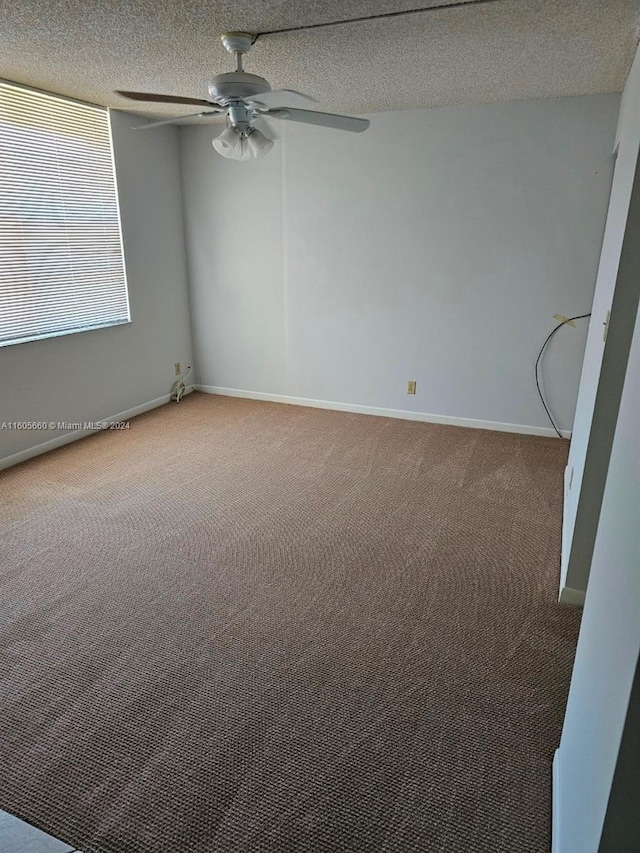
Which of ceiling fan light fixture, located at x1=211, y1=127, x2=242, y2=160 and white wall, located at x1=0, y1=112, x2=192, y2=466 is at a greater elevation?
ceiling fan light fixture, located at x1=211, y1=127, x2=242, y2=160

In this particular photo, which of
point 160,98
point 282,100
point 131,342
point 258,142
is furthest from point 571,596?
point 131,342

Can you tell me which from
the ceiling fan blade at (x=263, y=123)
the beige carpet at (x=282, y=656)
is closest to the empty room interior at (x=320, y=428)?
the beige carpet at (x=282, y=656)

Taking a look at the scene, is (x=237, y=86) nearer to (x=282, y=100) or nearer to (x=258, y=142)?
(x=258, y=142)

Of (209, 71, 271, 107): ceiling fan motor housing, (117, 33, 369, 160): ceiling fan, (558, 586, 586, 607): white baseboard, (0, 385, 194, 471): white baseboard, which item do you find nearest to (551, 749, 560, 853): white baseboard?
(558, 586, 586, 607): white baseboard

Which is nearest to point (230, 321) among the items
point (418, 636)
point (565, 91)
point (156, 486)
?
point (156, 486)

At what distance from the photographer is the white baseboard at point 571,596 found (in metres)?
2.34

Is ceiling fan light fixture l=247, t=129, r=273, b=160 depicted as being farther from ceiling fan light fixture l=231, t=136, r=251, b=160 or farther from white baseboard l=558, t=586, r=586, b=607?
white baseboard l=558, t=586, r=586, b=607

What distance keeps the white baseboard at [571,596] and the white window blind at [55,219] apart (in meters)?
3.55

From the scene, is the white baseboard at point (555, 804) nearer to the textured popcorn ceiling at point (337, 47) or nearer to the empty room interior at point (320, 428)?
the empty room interior at point (320, 428)

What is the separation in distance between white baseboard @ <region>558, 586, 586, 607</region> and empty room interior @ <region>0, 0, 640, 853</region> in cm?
2

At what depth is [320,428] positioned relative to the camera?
4.51 meters

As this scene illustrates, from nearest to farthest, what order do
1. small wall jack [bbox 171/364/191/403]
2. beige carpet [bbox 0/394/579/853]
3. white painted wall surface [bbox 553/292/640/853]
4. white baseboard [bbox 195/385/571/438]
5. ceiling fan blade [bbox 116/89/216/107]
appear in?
white painted wall surface [bbox 553/292/640/853] → beige carpet [bbox 0/394/579/853] → ceiling fan blade [bbox 116/89/216/107] → white baseboard [bbox 195/385/571/438] → small wall jack [bbox 171/364/191/403]

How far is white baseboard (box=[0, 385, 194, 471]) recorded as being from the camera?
3764 mm

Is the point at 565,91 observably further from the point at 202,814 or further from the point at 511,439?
the point at 202,814
